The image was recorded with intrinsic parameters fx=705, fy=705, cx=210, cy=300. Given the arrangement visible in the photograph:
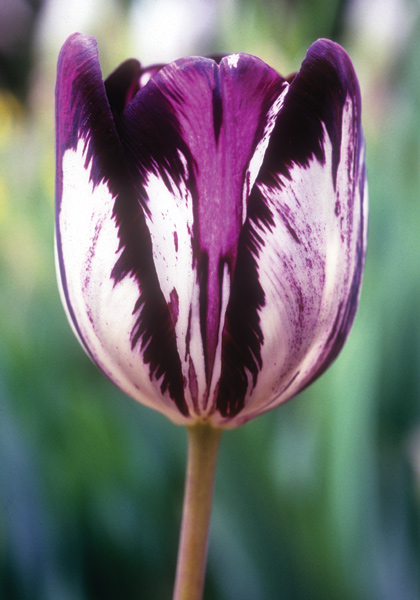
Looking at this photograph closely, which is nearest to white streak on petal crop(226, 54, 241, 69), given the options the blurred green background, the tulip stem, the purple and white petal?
the purple and white petal

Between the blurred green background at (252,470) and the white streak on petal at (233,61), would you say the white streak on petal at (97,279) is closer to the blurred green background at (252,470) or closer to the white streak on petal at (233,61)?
the white streak on petal at (233,61)

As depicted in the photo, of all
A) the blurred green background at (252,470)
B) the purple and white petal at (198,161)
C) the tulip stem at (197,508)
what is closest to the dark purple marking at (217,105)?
the purple and white petal at (198,161)

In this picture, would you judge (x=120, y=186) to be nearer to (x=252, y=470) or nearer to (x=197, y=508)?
(x=197, y=508)

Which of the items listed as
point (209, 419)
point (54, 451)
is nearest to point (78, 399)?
point (54, 451)

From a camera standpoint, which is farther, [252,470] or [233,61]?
[252,470]

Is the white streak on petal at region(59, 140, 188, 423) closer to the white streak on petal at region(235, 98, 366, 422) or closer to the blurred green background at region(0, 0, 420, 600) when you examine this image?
the white streak on petal at region(235, 98, 366, 422)

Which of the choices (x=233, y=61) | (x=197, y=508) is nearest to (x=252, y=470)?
(x=197, y=508)

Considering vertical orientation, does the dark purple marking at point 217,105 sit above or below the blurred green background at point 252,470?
above
